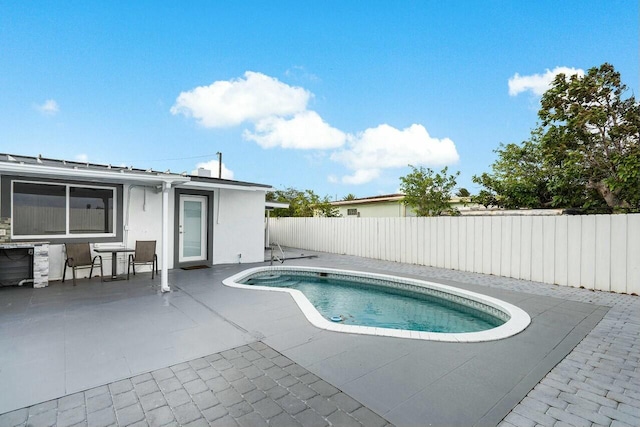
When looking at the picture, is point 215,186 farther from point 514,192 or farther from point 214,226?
point 514,192

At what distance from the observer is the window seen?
23.3ft

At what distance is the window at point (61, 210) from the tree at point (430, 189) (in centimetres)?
928

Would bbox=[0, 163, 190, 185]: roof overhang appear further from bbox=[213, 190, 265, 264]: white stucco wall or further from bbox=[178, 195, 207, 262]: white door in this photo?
bbox=[213, 190, 265, 264]: white stucco wall

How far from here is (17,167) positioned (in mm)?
5570

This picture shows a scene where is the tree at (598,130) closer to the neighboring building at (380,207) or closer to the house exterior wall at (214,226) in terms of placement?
the house exterior wall at (214,226)

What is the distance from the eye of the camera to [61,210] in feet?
24.7

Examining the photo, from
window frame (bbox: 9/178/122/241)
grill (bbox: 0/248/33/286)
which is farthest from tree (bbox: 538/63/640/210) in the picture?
grill (bbox: 0/248/33/286)

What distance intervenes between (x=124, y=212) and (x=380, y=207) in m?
15.2

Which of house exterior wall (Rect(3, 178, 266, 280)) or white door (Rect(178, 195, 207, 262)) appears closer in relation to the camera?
house exterior wall (Rect(3, 178, 266, 280))

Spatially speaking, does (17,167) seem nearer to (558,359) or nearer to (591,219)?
(558,359)

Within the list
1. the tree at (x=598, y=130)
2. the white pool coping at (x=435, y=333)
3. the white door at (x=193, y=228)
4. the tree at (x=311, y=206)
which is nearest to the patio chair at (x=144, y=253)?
the white door at (x=193, y=228)

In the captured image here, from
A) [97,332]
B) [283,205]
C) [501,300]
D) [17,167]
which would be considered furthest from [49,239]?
[501,300]

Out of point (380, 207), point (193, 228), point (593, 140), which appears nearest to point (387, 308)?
point (193, 228)

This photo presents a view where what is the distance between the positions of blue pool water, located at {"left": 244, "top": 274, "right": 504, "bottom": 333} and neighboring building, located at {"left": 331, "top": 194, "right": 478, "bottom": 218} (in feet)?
33.8
